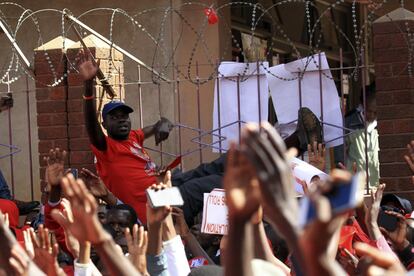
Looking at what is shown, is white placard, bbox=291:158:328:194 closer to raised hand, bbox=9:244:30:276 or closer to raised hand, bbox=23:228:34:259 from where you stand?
raised hand, bbox=23:228:34:259

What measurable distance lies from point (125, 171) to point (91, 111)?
0.53 m

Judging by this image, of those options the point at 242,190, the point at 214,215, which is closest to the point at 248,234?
the point at 242,190

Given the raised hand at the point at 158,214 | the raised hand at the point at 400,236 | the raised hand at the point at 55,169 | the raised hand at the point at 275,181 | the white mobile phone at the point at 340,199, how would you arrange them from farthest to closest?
the raised hand at the point at 55,169
the raised hand at the point at 400,236
the raised hand at the point at 158,214
the raised hand at the point at 275,181
the white mobile phone at the point at 340,199

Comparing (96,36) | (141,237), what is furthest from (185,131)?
(141,237)

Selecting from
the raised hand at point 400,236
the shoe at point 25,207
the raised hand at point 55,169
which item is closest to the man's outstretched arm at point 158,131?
the shoe at point 25,207

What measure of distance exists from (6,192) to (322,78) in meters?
2.67

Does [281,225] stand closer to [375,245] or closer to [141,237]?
[141,237]

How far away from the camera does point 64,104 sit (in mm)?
10227

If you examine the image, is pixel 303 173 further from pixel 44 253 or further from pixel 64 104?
pixel 44 253

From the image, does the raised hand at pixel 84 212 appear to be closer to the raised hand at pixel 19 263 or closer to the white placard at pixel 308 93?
the raised hand at pixel 19 263

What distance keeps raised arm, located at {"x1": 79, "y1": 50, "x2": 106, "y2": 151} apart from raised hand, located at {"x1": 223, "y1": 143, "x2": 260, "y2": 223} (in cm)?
552

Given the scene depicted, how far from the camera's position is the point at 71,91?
10.2 m

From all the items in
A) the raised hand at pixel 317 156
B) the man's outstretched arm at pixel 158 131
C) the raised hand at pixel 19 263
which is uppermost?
the man's outstretched arm at pixel 158 131

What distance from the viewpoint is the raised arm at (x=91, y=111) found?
9073mm
